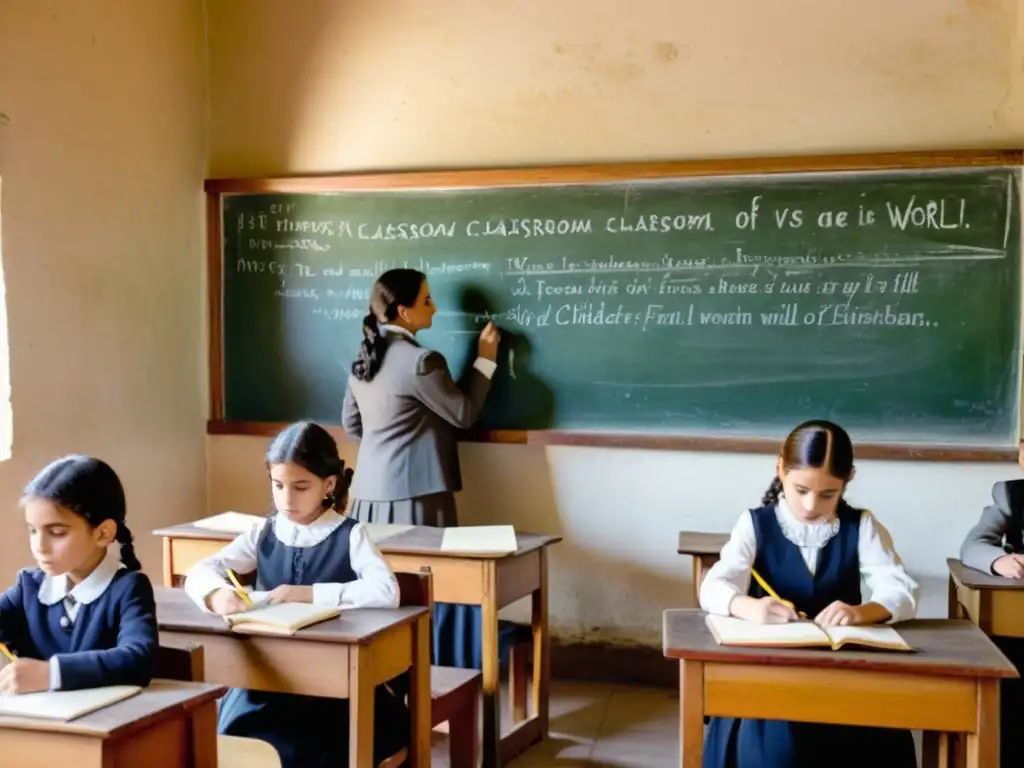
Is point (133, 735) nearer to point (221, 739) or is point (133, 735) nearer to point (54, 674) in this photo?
point (54, 674)

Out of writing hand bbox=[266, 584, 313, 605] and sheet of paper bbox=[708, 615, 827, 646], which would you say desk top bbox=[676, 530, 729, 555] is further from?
writing hand bbox=[266, 584, 313, 605]

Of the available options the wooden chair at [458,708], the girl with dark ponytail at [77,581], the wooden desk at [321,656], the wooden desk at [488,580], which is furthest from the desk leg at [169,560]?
the girl with dark ponytail at [77,581]

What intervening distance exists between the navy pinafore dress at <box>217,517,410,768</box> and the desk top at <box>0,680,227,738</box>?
0.54 metres

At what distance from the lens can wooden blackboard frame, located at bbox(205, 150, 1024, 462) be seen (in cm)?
396

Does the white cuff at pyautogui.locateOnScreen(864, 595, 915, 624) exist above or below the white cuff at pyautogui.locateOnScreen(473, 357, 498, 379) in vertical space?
below

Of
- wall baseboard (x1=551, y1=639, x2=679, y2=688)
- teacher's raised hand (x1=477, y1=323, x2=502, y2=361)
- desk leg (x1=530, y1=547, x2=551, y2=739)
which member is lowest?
wall baseboard (x1=551, y1=639, x2=679, y2=688)

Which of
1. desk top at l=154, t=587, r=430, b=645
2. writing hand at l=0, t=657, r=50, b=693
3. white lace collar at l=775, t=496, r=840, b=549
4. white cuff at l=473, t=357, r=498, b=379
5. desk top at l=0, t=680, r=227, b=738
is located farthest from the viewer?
white cuff at l=473, t=357, r=498, b=379

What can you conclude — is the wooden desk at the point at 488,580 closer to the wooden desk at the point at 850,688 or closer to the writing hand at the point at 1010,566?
the wooden desk at the point at 850,688

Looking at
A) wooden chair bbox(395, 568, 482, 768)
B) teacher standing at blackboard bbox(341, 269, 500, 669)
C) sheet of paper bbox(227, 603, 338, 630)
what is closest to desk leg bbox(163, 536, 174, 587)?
teacher standing at blackboard bbox(341, 269, 500, 669)

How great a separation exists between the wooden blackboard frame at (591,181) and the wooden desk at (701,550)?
47cm

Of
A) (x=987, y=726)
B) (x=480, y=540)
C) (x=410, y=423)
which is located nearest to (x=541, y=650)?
(x=480, y=540)

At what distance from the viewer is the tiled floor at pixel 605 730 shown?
3529 mm

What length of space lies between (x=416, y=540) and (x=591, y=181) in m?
1.63

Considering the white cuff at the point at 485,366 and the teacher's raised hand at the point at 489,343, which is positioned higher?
the teacher's raised hand at the point at 489,343
